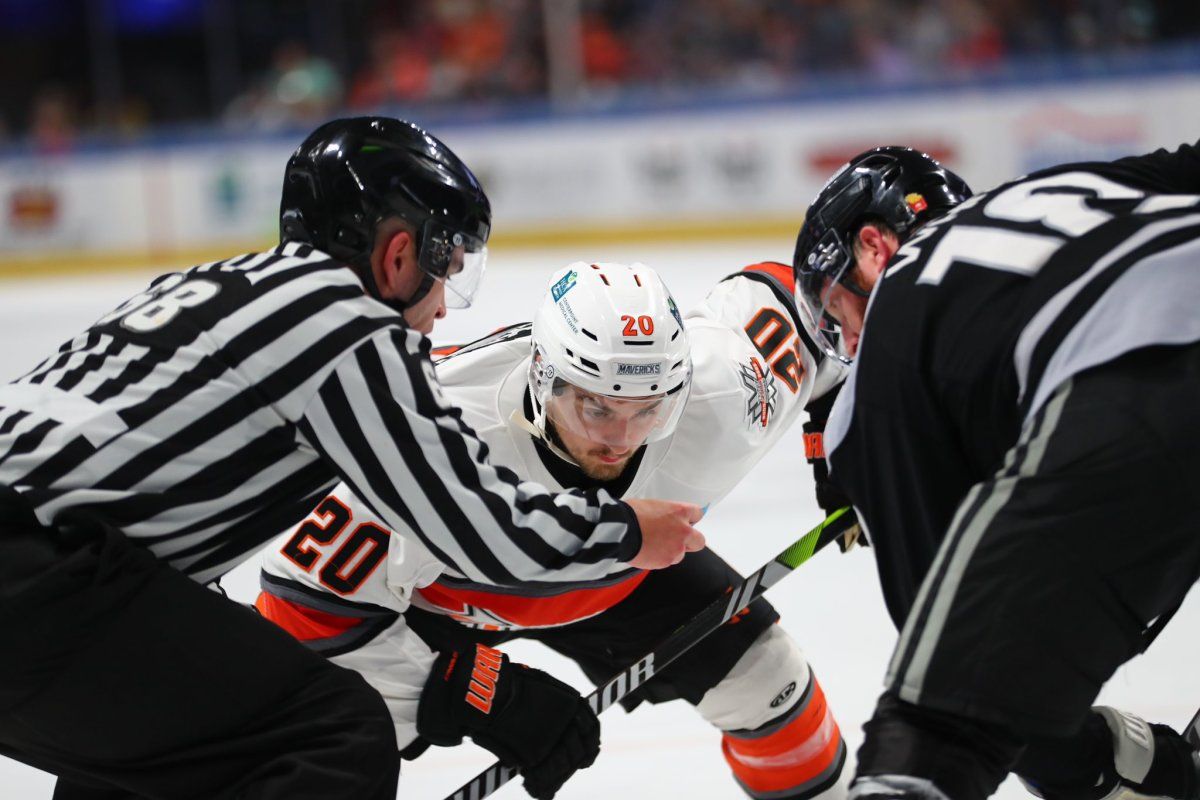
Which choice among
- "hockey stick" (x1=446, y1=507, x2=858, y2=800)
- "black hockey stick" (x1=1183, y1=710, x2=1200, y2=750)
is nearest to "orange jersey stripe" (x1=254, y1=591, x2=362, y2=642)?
"hockey stick" (x1=446, y1=507, x2=858, y2=800)

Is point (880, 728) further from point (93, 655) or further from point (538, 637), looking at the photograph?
point (538, 637)

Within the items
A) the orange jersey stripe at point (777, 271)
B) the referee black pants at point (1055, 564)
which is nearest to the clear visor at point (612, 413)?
the orange jersey stripe at point (777, 271)

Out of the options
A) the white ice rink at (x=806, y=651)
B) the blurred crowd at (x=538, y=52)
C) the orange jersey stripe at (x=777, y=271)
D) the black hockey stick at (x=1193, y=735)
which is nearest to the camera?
the black hockey stick at (x=1193, y=735)

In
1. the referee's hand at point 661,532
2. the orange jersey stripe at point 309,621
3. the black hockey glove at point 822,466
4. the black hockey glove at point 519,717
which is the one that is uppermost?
the referee's hand at point 661,532

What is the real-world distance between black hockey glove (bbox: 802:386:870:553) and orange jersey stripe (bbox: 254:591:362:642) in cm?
87

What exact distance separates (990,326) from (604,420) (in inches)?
38.0

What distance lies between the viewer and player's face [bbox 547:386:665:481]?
2.52 meters

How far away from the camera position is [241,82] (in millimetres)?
10445

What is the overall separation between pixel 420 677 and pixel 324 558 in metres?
0.26

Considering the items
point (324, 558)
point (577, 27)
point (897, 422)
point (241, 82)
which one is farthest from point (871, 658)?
point (241, 82)

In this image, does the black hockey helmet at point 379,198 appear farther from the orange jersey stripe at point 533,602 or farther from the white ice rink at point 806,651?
the white ice rink at point 806,651

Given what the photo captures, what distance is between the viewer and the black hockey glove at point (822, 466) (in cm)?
273

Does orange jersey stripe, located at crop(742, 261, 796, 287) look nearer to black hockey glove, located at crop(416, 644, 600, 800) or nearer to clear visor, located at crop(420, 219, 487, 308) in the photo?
clear visor, located at crop(420, 219, 487, 308)

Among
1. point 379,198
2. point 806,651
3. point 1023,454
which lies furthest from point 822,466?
point 1023,454
